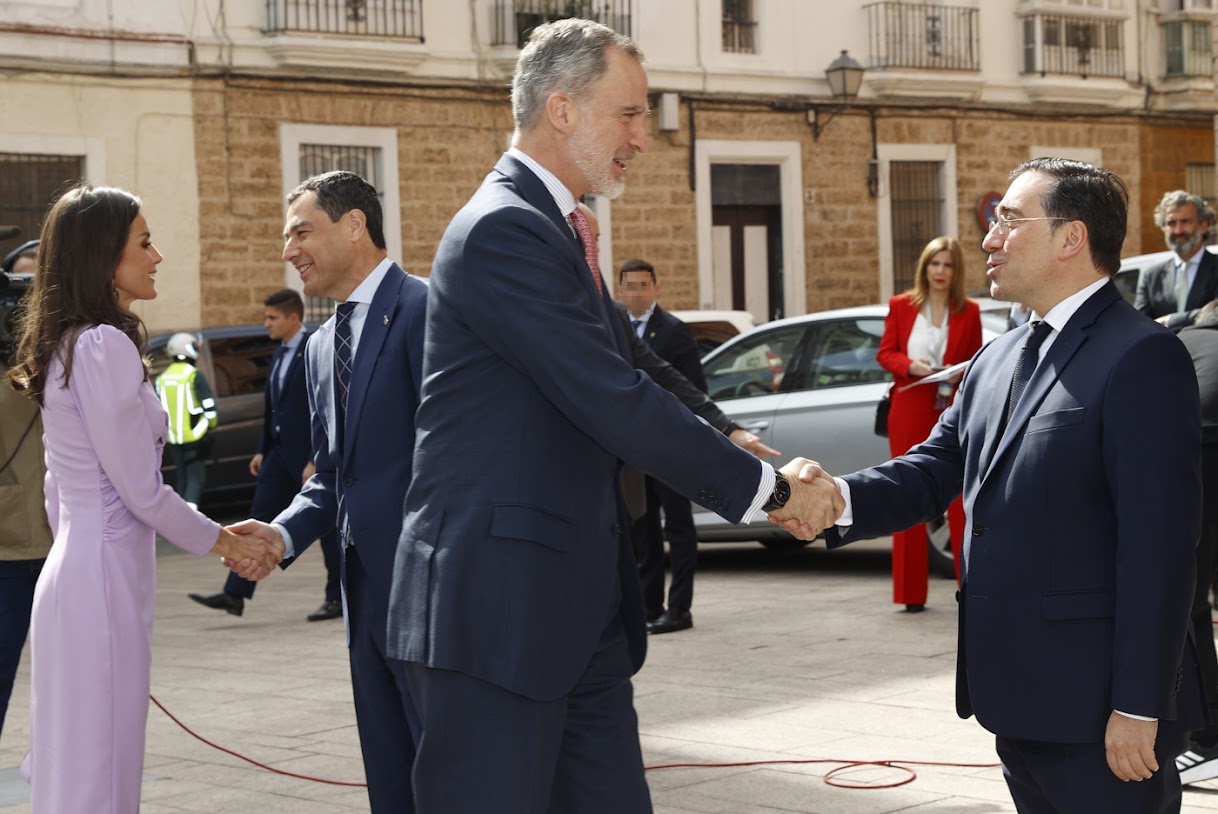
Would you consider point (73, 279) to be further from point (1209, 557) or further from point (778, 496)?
point (1209, 557)

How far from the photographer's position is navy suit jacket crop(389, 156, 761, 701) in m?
3.62

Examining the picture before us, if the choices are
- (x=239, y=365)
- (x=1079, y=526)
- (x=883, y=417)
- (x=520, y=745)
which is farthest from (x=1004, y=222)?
(x=239, y=365)

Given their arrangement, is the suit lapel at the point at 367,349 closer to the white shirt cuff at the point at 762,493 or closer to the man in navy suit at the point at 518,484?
the man in navy suit at the point at 518,484

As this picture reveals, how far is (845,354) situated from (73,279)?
287 inches

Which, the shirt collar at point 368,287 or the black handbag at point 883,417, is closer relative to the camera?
the shirt collar at point 368,287

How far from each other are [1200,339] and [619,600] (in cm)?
285

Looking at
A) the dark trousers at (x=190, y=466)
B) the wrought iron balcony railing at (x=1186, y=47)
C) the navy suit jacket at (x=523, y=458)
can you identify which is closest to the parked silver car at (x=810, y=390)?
the dark trousers at (x=190, y=466)

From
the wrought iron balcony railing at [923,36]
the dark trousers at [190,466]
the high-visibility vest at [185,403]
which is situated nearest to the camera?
the high-visibility vest at [185,403]

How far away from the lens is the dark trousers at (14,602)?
18.4 ft

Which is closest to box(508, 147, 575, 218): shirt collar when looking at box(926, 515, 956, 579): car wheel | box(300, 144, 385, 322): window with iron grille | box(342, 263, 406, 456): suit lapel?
box(342, 263, 406, 456): suit lapel

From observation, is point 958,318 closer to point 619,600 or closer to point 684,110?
point 619,600

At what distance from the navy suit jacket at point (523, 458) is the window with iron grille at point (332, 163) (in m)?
17.9

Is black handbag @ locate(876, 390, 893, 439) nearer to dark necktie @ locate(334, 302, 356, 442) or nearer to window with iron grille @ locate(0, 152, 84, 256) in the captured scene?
dark necktie @ locate(334, 302, 356, 442)

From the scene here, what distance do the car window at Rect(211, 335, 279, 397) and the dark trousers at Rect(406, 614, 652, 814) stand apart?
44.9 feet
